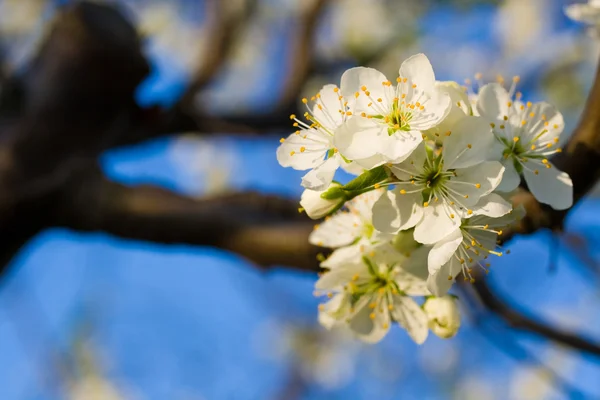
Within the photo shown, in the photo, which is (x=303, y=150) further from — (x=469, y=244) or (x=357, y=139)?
(x=469, y=244)

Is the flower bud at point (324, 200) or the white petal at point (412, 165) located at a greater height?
the flower bud at point (324, 200)

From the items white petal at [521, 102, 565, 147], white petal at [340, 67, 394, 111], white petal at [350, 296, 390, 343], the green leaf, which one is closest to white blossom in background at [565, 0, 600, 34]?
white petal at [521, 102, 565, 147]

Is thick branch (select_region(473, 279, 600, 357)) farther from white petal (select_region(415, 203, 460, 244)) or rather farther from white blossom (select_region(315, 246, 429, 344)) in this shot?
white petal (select_region(415, 203, 460, 244))

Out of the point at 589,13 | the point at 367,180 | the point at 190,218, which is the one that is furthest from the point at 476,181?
the point at 190,218

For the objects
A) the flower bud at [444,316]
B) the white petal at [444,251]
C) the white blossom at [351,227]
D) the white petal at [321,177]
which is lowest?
the flower bud at [444,316]

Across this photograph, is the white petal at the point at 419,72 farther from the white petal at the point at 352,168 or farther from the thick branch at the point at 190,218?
the thick branch at the point at 190,218

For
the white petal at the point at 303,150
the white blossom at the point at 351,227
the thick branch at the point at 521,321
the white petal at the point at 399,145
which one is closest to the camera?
the white petal at the point at 399,145

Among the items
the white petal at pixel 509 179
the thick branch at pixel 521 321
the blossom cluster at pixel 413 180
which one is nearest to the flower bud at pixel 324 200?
the blossom cluster at pixel 413 180

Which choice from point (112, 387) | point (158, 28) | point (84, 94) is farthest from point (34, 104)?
point (112, 387)
